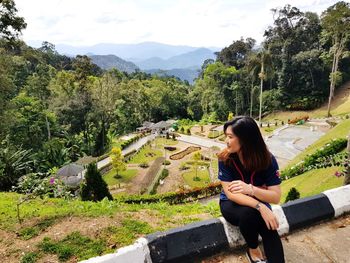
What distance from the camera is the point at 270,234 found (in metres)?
2.62

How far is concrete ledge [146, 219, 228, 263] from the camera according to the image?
2.68 metres

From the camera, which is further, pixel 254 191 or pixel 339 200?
pixel 339 200

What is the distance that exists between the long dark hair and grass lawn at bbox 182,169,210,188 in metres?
18.7

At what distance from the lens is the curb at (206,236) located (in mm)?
2592

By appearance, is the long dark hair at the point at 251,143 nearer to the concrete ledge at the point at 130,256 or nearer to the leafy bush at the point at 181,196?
the concrete ledge at the point at 130,256

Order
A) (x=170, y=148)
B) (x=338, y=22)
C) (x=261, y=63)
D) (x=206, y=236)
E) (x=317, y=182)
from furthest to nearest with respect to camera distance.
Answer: (x=261, y=63) → (x=338, y=22) → (x=170, y=148) → (x=317, y=182) → (x=206, y=236)

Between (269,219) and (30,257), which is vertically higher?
(269,219)

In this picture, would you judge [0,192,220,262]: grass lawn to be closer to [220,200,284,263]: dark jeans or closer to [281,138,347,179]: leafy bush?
[220,200,284,263]: dark jeans

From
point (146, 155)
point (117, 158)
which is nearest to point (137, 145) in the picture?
point (146, 155)

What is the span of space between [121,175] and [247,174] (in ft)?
71.5

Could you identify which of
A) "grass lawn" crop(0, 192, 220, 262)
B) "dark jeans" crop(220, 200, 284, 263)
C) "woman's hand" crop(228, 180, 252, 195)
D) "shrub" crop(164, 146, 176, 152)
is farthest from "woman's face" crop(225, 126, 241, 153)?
"shrub" crop(164, 146, 176, 152)

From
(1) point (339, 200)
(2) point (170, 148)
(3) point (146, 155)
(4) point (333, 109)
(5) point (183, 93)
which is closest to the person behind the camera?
(1) point (339, 200)

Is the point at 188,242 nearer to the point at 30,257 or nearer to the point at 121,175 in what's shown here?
the point at 30,257

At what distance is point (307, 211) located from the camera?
3297 mm
